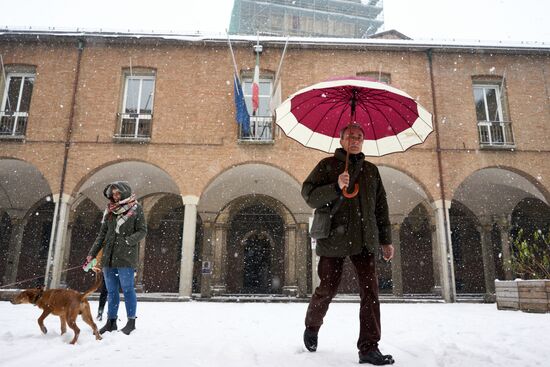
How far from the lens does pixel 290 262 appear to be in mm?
15695

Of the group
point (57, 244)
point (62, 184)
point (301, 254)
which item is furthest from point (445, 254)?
point (62, 184)

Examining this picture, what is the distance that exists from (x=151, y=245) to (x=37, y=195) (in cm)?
482

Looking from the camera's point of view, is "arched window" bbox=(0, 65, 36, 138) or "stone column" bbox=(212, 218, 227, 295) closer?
"arched window" bbox=(0, 65, 36, 138)

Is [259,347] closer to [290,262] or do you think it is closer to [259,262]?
[290,262]

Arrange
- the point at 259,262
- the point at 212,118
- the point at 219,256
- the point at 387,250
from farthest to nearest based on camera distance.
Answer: the point at 259,262 < the point at 219,256 < the point at 212,118 < the point at 387,250

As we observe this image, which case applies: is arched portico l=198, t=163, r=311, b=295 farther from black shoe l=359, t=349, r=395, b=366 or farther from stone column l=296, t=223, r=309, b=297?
black shoe l=359, t=349, r=395, b=366

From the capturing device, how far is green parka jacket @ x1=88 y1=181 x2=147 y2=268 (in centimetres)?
422

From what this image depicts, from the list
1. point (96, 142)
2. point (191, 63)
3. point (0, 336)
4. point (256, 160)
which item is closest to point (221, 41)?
Result: point (191, 63)

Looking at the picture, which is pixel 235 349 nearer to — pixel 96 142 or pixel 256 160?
pixel 256 160

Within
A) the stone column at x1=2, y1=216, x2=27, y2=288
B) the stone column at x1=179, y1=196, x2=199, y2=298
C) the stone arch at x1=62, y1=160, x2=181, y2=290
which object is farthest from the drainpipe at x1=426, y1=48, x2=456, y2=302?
the stone column at x1=2, y1=216, x2=27, y2=288

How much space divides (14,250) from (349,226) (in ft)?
51.8

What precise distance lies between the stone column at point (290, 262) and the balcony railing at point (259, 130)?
4.89m

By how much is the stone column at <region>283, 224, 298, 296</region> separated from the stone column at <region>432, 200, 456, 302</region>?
5829mm

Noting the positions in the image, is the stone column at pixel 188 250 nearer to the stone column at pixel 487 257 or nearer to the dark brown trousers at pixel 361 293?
the dark brown trousers at pixel 361 293
